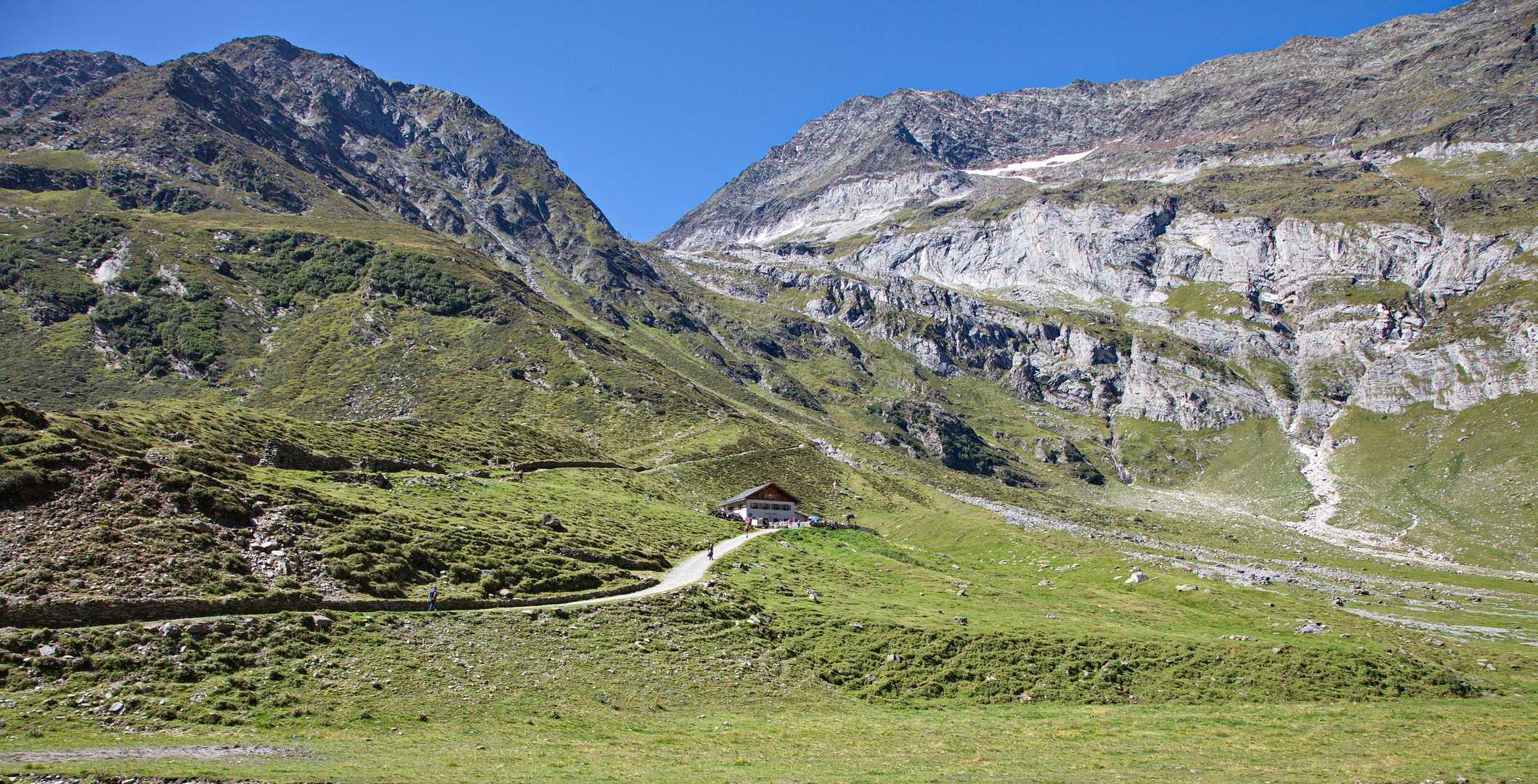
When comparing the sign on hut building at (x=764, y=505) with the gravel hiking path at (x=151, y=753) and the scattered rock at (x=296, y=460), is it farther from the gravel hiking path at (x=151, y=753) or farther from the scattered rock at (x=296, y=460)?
the gravel hiking path at (x=151, y=753)

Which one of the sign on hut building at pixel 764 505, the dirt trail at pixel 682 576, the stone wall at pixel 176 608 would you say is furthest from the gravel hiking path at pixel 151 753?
the sign on hut building at pixel 764 505

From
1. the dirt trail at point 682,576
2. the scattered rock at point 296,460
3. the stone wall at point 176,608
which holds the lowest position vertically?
the dirt trail at point 682,576

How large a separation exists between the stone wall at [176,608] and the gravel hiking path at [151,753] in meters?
7.97

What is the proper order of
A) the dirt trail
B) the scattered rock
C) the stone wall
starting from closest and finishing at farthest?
the stone wall → the dirt trail → the scattered rock

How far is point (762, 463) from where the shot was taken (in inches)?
5034

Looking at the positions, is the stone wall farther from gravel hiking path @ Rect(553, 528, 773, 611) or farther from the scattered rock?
the scattered rock

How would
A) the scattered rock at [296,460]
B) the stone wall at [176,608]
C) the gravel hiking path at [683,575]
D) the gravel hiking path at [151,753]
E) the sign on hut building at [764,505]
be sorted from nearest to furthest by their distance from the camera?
the gravel hiking path at [151,753], the stone wall at [176,608], the gravel hiking path at [683,575], the scattered rock at [296,460], the sign on hut building at [764,505]

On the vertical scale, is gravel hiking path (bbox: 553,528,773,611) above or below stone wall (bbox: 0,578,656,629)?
below

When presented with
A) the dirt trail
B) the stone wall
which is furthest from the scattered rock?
the dirt trail

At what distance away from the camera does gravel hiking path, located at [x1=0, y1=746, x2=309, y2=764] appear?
15953 mm

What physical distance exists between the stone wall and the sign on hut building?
190ft

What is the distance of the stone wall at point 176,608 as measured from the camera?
21984mm

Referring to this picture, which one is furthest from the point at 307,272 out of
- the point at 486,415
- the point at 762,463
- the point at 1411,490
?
the point at 1411,490

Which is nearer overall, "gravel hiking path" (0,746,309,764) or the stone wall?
"gravel hiking path" (0,746,309,764)
